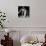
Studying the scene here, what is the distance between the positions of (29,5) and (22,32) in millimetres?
698

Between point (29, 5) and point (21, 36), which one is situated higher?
point (29, 5)

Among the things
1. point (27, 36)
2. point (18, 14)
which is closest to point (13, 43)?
point (27, 36)

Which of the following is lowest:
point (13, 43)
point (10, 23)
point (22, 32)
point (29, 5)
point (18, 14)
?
point (13, 43)

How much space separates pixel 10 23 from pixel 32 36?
0.63 metres

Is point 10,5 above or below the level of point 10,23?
above

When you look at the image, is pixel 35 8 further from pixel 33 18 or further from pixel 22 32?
pixel 22 32

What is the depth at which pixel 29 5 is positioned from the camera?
11.3ft

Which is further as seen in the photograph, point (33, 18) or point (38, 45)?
point (33, 18)

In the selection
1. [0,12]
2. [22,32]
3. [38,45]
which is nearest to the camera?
[38,45]

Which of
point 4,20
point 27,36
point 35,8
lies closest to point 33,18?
point 35,8

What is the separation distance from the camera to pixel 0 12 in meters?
3.28

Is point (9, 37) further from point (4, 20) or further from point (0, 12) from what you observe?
point (0, 12)

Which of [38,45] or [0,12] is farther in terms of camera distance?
[0,12]

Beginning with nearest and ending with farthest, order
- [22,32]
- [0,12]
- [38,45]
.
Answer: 1. [38,45]
2. [0,12]
3. [22,32]
